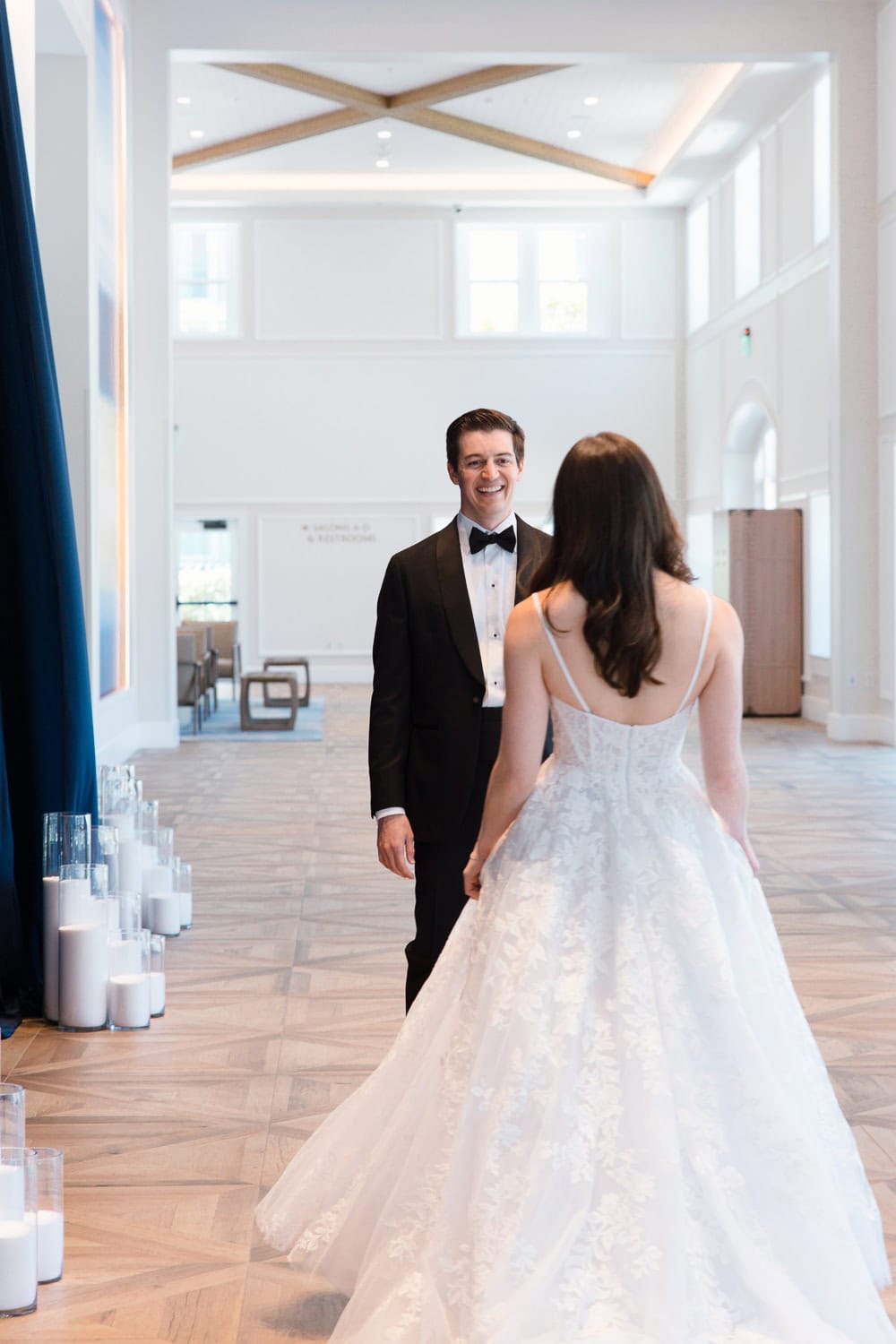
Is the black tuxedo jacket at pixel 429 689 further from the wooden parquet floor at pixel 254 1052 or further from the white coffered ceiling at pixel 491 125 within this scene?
the white coffered ceiling at pixel 491 125

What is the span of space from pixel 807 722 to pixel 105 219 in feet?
26.1

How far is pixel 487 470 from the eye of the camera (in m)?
3.06

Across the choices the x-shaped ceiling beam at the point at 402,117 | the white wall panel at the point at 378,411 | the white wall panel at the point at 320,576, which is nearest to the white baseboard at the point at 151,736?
the x-shaped ceiling beam at the point at 402,117

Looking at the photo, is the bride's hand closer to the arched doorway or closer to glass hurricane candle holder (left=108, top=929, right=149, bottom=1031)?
glass hurricane candle holder (left=108, top=929, right=149, bottom=1031)

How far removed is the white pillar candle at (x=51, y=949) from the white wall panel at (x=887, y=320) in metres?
9.47

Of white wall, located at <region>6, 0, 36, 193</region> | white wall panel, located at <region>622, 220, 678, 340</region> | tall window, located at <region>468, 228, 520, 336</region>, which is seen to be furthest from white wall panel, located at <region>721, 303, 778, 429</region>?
white wall, located at <region>6, 0, 36, 193</region>

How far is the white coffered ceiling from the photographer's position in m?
15.3

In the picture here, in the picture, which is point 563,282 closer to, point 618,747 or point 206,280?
point 206,280

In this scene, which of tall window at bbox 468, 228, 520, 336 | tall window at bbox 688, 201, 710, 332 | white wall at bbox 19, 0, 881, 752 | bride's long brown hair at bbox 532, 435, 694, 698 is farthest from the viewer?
tall window at bbox 468, 228, 520, 336

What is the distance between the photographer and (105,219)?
35.3 feet

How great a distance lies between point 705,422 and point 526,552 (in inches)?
658

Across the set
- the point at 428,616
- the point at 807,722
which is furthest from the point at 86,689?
the point at 807,722

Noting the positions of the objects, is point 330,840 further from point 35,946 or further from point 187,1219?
point 187,1219

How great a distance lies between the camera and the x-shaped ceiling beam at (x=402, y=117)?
1544 cm
